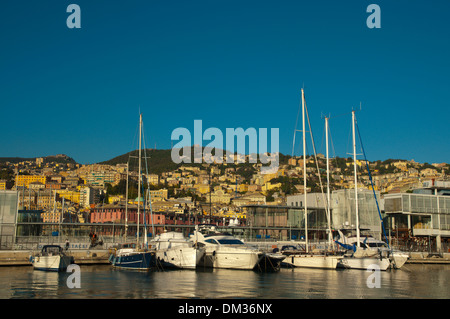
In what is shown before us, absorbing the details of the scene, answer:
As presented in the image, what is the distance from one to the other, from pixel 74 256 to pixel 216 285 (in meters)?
18.6

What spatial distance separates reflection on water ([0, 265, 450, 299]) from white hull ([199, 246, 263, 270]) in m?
0.86

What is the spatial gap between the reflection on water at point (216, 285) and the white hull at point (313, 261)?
176 cm

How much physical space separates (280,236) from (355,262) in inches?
1118

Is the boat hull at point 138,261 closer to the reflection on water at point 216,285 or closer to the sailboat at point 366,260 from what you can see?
the reflection on water at point 216,285

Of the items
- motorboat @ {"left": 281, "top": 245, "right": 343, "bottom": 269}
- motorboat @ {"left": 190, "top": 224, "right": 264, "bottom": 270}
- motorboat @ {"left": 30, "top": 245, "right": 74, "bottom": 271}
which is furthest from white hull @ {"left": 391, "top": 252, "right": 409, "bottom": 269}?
motorboat @ {"left": 30, "top": 245, "right": 74, "bottom": 271}

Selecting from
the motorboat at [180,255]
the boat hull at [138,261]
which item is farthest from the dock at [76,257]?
the motorboat at [180,255]

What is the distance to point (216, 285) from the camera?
25906 millimetres

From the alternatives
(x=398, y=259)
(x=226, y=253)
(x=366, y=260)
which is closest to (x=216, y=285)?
(x=226, y=253)

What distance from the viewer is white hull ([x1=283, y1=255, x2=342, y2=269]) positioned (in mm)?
36562

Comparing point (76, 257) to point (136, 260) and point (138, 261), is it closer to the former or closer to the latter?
point (136, 260)

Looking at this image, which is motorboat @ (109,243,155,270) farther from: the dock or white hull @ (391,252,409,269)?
white hull @ (391,252,409,269)
